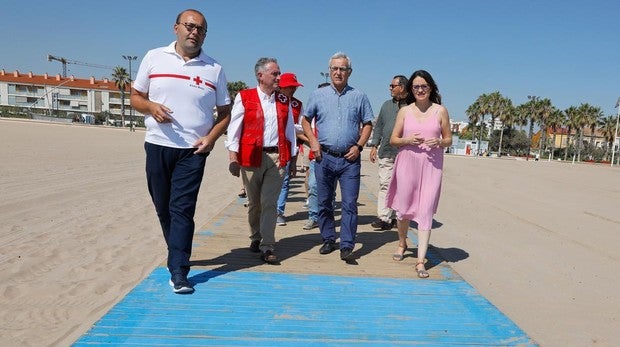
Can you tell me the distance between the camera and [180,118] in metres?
3.64

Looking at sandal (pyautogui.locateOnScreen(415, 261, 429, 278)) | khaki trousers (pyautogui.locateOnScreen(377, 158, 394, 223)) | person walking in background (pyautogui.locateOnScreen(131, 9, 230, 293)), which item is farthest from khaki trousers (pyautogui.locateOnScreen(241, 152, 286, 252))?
khaki trousers (pyautogui.locateOnScreen(377, 158, 394, 223))

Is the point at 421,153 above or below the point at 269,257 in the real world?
above

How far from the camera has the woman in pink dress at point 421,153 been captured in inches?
176

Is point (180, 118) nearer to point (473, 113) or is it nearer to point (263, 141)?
point (263, 141)

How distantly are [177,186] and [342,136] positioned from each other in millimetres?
1795

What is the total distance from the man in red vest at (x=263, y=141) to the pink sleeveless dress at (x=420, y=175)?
1181 millimetres

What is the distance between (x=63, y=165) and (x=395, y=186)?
39.2 ft

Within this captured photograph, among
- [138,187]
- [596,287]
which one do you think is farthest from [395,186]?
[138,187]

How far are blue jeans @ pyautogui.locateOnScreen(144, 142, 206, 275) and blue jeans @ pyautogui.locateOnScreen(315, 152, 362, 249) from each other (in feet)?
4.94

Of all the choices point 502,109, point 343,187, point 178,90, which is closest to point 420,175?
point 343,187

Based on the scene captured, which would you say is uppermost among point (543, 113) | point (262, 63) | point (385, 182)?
point (543, 113)

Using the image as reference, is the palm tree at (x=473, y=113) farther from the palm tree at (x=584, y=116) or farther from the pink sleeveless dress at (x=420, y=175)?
the pink sleeveless dress at (x=420, y=175)

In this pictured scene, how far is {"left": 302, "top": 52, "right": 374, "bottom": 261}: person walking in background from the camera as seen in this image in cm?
471

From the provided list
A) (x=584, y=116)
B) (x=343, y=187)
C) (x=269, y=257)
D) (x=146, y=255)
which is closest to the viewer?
(x=269, y=257)
